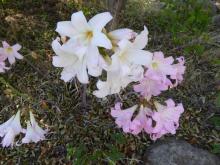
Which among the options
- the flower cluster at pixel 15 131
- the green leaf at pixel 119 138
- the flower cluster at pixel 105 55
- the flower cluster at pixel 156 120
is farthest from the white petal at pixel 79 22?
the green leaf at pixel 119 138

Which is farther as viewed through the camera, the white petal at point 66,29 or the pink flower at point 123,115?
the pink flower at point 123,115

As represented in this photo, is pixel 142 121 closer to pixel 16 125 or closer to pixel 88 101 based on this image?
pixel 16 125

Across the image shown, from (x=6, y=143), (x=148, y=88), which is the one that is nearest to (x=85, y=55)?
(x=148, y=88)

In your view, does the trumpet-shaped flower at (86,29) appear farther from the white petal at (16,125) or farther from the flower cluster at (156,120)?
the white petal at (16,125)

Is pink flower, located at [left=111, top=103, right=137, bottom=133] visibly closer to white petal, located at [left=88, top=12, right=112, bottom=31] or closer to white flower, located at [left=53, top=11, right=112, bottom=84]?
white flower, located at [left=53, top=11, right=112, bottom=84]

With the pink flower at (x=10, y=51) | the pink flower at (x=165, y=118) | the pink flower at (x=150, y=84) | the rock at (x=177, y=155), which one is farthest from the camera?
the rock at (x=177, y=155)

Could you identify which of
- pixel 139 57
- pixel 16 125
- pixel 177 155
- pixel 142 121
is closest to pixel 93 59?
pixel 139 57
